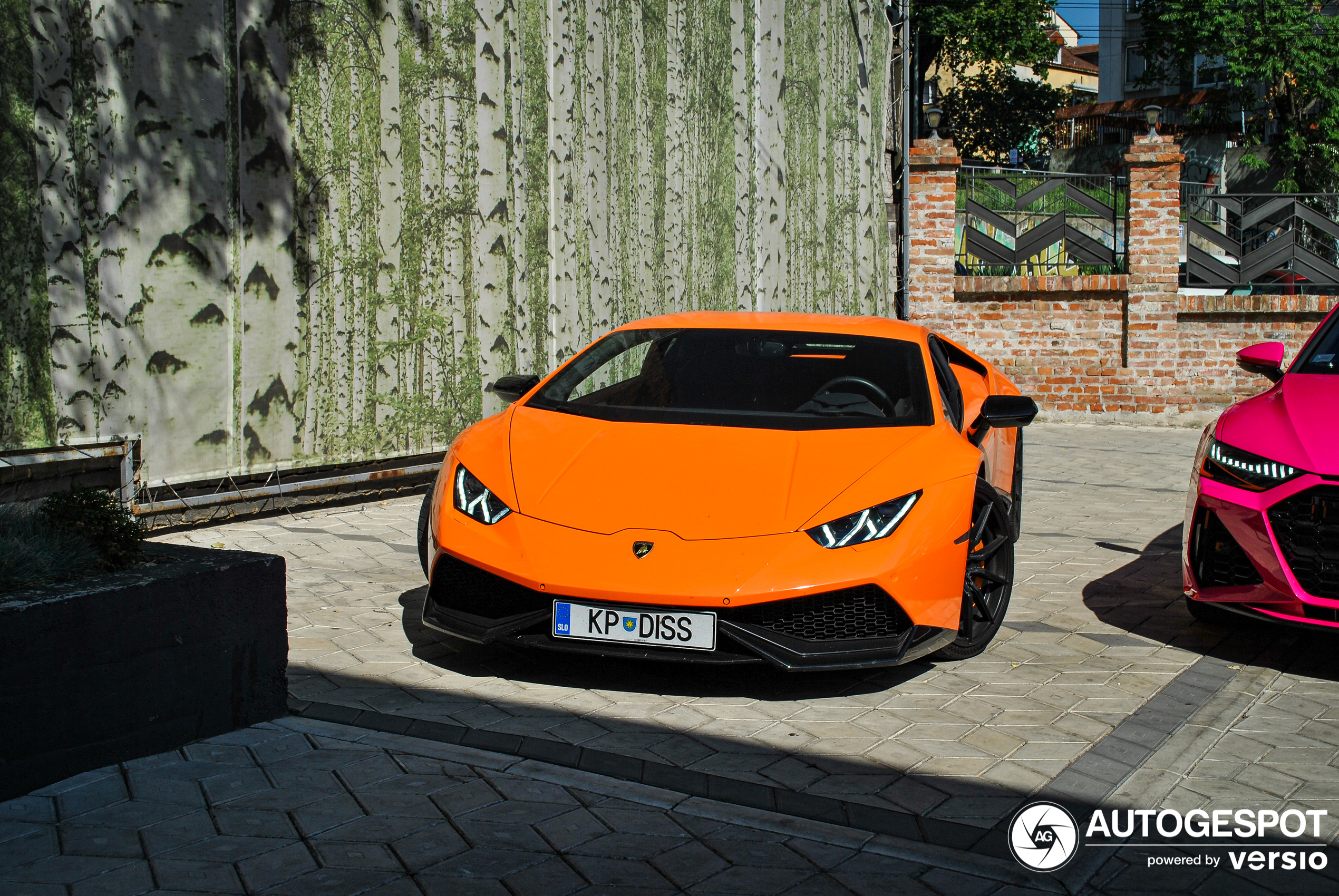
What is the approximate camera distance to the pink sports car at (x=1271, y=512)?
4.93 m

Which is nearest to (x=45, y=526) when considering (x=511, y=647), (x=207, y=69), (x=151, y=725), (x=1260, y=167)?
(x=151, y=725)

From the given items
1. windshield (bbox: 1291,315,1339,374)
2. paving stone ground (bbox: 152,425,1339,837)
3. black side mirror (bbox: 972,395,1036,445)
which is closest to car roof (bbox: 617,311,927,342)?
black side mirror (bbox: 972,395,1036,445)

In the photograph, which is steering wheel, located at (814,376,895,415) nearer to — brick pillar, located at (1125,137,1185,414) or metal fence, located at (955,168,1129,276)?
metal fence, located at (955,168,1129,276)

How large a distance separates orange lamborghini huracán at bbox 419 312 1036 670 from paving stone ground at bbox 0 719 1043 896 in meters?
0.75

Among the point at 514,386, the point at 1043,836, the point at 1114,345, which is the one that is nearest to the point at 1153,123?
the point at 1114,345

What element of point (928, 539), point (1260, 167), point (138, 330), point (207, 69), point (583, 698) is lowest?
point (583, 698)

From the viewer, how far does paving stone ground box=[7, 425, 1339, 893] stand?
3.86 meters

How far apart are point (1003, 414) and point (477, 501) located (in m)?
2.34

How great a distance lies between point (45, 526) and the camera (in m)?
3.78

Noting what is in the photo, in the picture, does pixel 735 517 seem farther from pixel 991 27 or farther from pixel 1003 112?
pixel 1003 112

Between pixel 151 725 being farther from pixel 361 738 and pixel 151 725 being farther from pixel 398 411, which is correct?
pixel 398 411

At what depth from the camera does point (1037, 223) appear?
15.8m

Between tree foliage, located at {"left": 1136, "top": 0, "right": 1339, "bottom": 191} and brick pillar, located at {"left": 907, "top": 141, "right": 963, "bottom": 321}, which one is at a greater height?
tree foliage, located at {"left": 1136, "top": 0, "right": 1339, "bottom": 191}

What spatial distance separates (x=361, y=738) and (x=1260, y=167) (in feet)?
137
